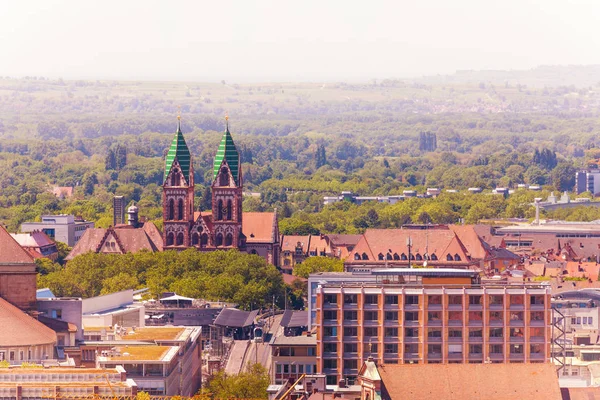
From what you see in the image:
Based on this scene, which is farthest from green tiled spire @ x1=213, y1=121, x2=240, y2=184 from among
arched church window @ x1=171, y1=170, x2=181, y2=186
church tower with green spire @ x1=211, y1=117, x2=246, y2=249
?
arched church window @ x1=171, y1=170, x2=181, y2=186

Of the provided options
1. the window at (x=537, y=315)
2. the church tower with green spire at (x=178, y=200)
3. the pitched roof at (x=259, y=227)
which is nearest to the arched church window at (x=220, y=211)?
the church tower with green spire at (x=178, y=200)

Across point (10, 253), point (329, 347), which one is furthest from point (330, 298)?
point (10, 253)

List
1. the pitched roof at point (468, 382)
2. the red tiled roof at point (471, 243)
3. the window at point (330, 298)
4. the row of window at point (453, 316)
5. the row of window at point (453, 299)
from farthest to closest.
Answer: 1. the red tiled roof at point (471, 243)
2. the window at point (330, 298)
3. the row of window at point (453, 299)
4. the row of window at point (453, 316)
5. the pitched roof at point (468, 382)

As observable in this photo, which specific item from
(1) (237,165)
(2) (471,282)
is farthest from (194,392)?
(1) (237,165)

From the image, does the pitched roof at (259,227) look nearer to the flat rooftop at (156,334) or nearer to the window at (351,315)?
the flat rooftop at (156,334)

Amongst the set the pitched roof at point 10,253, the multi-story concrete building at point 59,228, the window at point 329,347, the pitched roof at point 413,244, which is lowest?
the multi-story concrete building at point 59,228

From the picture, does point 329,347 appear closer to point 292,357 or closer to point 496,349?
point 496,349

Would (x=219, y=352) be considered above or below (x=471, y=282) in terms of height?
below

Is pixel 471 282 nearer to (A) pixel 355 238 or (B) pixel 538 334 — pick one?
(B) pixel 538 334

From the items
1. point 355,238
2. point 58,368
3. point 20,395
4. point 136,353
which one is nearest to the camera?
point 20,395
